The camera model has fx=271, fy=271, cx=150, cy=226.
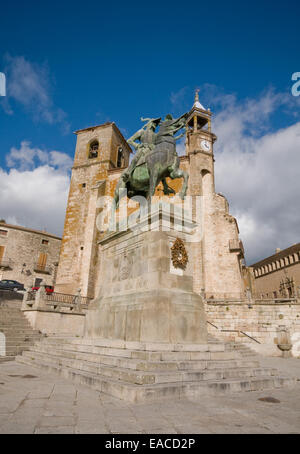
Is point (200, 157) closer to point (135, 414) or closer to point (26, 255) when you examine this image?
point (26, 255)

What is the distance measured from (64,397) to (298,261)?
4404 cm

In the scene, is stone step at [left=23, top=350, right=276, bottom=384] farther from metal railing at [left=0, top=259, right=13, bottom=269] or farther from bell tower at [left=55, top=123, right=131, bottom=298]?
metal railing at [left=0, top=259, right=13, bottom=269]

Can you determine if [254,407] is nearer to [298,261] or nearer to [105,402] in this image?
[105,402]

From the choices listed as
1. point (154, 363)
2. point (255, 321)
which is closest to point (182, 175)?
point (154, 363)

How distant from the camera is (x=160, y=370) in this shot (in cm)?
414

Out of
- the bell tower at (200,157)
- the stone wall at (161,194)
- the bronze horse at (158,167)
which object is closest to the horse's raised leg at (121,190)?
the bronze horse at (158,167)

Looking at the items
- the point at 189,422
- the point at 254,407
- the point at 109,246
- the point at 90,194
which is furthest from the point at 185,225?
the point at 90,194

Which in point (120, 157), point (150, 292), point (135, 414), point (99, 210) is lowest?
point (135, 414)

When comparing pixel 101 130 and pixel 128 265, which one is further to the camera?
pixel 101 130

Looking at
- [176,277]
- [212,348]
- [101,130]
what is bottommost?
[212,348]

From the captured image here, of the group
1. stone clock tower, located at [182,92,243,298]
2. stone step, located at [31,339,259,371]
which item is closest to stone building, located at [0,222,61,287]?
stone clock tower, located at [182,92,243,298]

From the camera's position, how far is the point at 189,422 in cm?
254

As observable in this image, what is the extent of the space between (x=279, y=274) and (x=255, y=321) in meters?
32.6

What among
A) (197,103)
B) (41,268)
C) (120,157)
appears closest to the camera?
(197,103)
